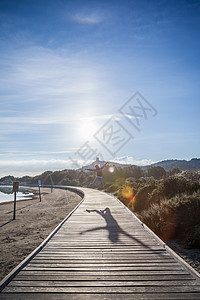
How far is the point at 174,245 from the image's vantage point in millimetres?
6602

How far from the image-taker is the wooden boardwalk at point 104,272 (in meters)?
3.26

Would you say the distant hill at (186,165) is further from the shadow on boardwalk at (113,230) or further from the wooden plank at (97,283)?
the wooden plank at (97,283)

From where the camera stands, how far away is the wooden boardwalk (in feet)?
10.7

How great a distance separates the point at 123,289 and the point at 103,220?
515 centimetres

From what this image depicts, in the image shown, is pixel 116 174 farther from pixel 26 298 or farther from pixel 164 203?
pixel 26 298

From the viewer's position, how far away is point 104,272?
391cm

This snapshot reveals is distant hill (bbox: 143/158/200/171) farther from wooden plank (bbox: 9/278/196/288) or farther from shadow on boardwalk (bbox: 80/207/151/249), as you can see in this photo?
wooden plank (bbox: 9/278/196/288)

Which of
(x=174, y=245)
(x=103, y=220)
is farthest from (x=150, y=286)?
(x=103, y=220)

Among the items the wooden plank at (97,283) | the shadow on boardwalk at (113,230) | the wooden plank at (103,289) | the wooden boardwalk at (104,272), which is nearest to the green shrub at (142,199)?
the shadow on boardwalk at (113,230)

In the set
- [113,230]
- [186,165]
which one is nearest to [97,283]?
[113,230]

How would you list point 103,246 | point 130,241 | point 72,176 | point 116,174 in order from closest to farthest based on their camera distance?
point 103,246
point 130,241
point 116,174
point 72,176

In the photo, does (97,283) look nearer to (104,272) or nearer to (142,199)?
(104,272)

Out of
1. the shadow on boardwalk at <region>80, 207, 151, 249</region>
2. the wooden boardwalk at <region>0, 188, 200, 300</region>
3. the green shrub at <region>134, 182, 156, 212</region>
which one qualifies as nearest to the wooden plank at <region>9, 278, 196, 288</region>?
the wooden boardwalk at <region>0, 188, 200, 300</region>

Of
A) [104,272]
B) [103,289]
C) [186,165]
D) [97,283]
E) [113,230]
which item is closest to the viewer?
[103,289]
